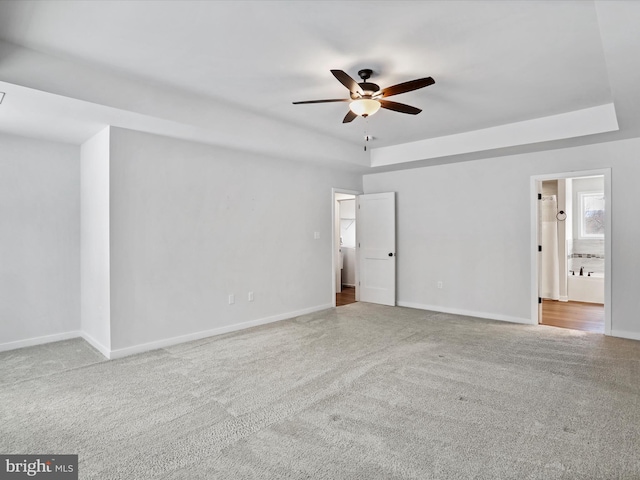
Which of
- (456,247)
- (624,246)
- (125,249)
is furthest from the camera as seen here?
(456,247)

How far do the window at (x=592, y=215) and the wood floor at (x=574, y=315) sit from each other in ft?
5.80

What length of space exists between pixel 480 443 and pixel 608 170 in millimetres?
4058

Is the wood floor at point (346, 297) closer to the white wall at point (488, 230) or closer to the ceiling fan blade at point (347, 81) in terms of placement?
the white wall at point (488, 230)

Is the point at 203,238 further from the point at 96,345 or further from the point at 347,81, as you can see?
the point at 347,81

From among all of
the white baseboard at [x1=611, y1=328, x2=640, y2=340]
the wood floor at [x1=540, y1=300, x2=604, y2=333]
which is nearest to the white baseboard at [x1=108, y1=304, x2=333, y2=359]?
the wood floor at [x1=540, y1=300, x2=604, y2=333]

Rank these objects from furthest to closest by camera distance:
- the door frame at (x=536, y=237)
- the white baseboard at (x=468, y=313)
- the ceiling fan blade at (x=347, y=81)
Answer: the white baseboard at (x=468, y=313) < the door frame at (x=536, y=237) < the ceiling fan blade at (x=347, y=81)

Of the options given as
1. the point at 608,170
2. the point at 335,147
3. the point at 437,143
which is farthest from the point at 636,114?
the point at 335,147

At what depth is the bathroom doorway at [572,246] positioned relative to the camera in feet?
22.0

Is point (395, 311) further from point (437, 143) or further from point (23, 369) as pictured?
point (23, 369)

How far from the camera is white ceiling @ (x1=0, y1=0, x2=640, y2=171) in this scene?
91.9 inches

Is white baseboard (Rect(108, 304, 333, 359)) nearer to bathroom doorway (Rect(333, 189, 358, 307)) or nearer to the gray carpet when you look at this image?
the gray carpet

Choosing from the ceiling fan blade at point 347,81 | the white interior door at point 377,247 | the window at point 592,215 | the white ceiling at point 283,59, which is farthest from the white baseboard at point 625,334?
the ceiling fan blade at point 347,81

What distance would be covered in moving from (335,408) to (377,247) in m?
4.23

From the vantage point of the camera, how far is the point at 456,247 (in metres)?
5.93
